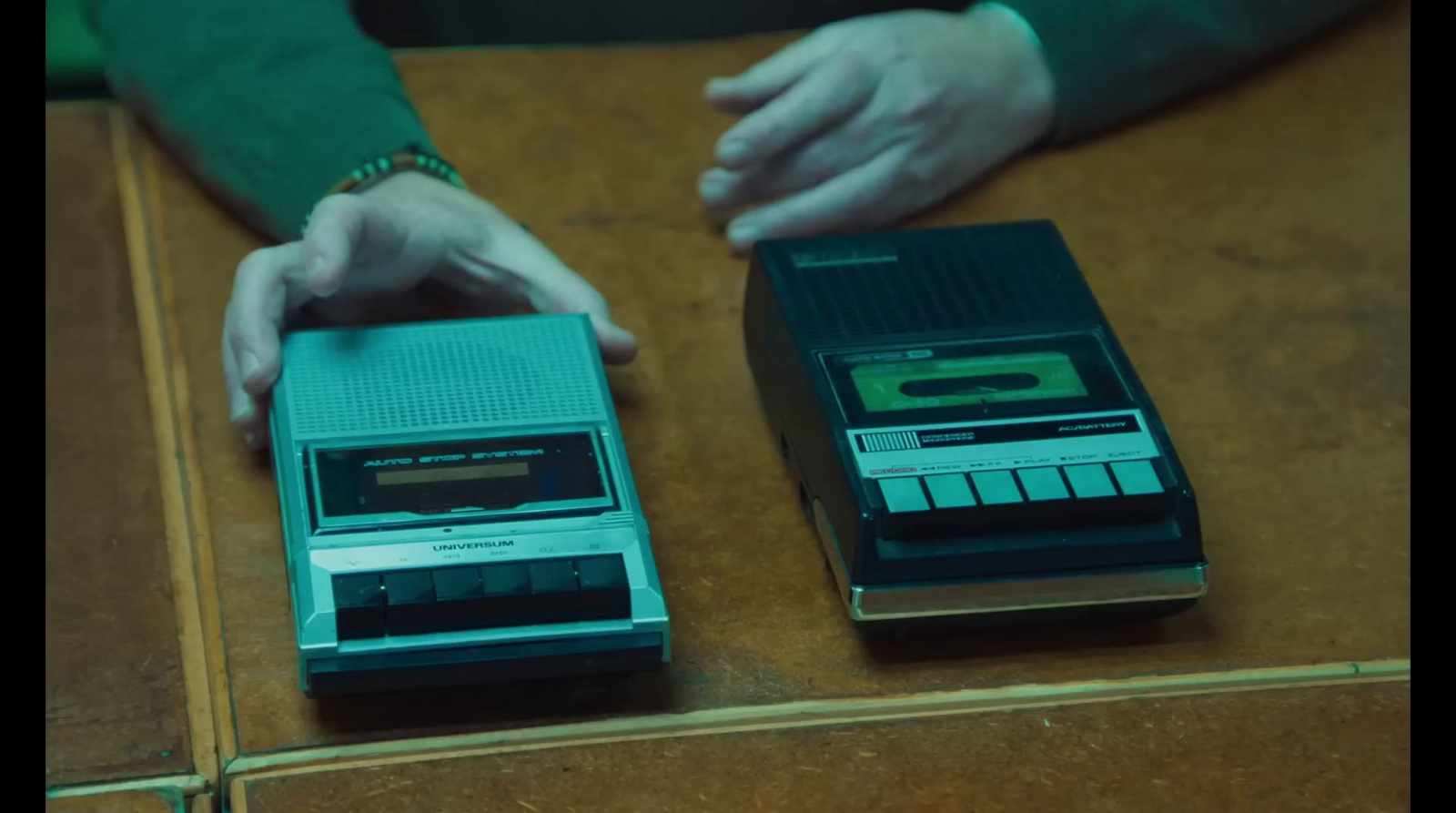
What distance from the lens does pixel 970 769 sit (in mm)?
618

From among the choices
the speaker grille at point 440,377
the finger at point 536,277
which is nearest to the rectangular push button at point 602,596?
the speaker grille at point 440,377

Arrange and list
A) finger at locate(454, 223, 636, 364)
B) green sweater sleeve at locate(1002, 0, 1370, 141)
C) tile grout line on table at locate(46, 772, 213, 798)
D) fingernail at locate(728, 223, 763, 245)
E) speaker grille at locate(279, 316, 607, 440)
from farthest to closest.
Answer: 1. green sweater sleeve at locate(1002, 0, 1370, 141)
2. fingernail at locate(728, 223, 763, 245)
3. finger at locate(454, 223, 636, 364)
4. speaker grille at locate(279, 316, 607, 440)
5. tile grout line on table at locate(46, 772, 213, 798)

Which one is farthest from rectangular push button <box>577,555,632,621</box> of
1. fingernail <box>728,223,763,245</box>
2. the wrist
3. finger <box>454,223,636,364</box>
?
the wrist

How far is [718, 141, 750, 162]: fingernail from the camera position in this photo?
0.93 metres

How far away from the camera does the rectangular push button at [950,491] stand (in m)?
0.65

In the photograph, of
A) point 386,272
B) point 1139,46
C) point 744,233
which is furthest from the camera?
point 1139,46

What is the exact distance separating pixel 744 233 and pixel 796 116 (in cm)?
8

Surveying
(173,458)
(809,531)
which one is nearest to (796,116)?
(809,531)

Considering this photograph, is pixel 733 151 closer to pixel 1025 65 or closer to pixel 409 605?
pixel 1025 65

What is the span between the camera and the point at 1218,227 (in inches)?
38.2

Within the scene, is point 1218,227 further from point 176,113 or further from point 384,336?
point 176,113

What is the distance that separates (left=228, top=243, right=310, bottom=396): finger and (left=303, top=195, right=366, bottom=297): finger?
0.01 m

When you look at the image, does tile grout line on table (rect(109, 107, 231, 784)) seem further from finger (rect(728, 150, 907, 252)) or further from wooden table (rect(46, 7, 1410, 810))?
finger (rect(728, 150, 907, 252))

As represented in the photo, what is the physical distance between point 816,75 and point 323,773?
54cm
